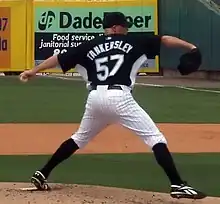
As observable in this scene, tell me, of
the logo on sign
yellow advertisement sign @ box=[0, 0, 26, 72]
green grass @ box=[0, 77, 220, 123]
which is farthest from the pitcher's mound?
the logo on sign

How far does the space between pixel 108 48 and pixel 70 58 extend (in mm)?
414

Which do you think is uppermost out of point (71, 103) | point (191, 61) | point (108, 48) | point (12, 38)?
point (12, 38)

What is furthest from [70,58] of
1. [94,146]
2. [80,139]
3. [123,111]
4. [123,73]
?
[94,146]

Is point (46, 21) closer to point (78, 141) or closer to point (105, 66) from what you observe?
point (78, 141)

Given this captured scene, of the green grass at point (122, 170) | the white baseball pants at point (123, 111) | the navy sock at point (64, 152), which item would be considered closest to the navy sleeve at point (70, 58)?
the white baseball pants at point (123, 111)

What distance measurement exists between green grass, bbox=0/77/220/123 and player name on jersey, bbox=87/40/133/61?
6.92 metres

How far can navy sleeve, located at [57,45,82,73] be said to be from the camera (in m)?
7.23

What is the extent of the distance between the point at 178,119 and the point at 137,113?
739cm

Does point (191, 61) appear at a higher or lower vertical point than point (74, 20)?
lower

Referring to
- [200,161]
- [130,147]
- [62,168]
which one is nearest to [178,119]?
[130,147]

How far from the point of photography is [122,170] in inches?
361

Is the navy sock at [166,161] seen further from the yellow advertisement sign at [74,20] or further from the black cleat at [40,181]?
the yellow advertisement sign at [74,20]

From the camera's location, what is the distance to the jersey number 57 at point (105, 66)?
23.3 ft

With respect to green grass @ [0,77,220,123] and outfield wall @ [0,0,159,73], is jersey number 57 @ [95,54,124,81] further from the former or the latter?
outfield wall @ [0,0,159,73]
